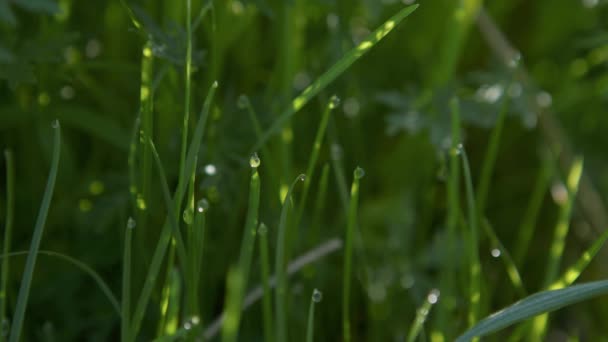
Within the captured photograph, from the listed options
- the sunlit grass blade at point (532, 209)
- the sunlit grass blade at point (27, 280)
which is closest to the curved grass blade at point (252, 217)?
the sunlit grass blade at point (27, 280)

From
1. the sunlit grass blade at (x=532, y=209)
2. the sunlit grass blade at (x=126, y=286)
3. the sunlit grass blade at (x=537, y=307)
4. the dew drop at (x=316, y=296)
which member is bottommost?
the sunlit grass blade at (x=537, y=307)

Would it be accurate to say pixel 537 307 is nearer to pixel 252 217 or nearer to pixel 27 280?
pixel 252 217

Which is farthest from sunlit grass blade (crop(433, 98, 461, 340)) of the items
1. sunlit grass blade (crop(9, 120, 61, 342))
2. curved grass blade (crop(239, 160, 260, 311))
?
sunlit grass blade (crop(9, 120, 61, 342))

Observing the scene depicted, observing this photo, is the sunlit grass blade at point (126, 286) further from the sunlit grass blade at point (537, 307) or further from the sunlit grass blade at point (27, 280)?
the sunlit grass blade at point (537, 307)

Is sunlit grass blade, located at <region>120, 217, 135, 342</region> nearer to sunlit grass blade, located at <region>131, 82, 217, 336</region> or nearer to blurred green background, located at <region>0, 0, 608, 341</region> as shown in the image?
sunlit grass blade, located at <region>131, 82, 217, 336</region>

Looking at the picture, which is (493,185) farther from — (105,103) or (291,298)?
(105,103)

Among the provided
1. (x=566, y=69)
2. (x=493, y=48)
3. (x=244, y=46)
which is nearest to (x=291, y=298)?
(x=244, y=46)

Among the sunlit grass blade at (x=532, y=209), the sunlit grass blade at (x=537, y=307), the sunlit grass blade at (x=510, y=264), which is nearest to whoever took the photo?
the sunlit grass blade at (x=537, y=307)
